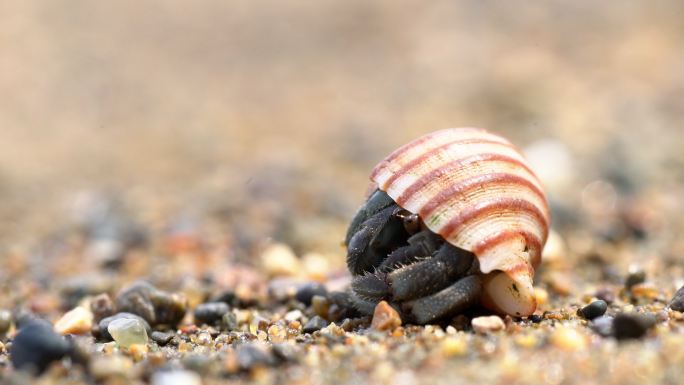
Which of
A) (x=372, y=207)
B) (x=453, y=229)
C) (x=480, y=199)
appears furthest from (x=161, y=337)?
(x=480, y=199)

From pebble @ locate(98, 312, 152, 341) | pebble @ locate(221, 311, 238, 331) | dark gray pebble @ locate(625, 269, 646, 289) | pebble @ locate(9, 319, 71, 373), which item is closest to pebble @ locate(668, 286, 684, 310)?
dark gray pebble @ locate(625, 269, 646, 289)

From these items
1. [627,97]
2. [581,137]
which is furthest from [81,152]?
[627,97]

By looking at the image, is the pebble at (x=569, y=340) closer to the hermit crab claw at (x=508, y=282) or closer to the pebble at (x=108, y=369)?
the hermit crab claw at (x=508, y=282)

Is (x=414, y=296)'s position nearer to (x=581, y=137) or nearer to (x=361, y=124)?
(x=581, y=137)

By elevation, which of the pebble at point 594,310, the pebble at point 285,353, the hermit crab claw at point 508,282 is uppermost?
the hermit crab claw at point 508,282

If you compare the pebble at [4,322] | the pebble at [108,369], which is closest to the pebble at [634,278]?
the pebble at [108,369]

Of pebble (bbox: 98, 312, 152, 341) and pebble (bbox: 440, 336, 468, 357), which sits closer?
pebble (bbox: 440, 336, 468, 357)

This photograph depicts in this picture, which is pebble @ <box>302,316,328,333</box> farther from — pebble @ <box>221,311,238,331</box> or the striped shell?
the striped shell
